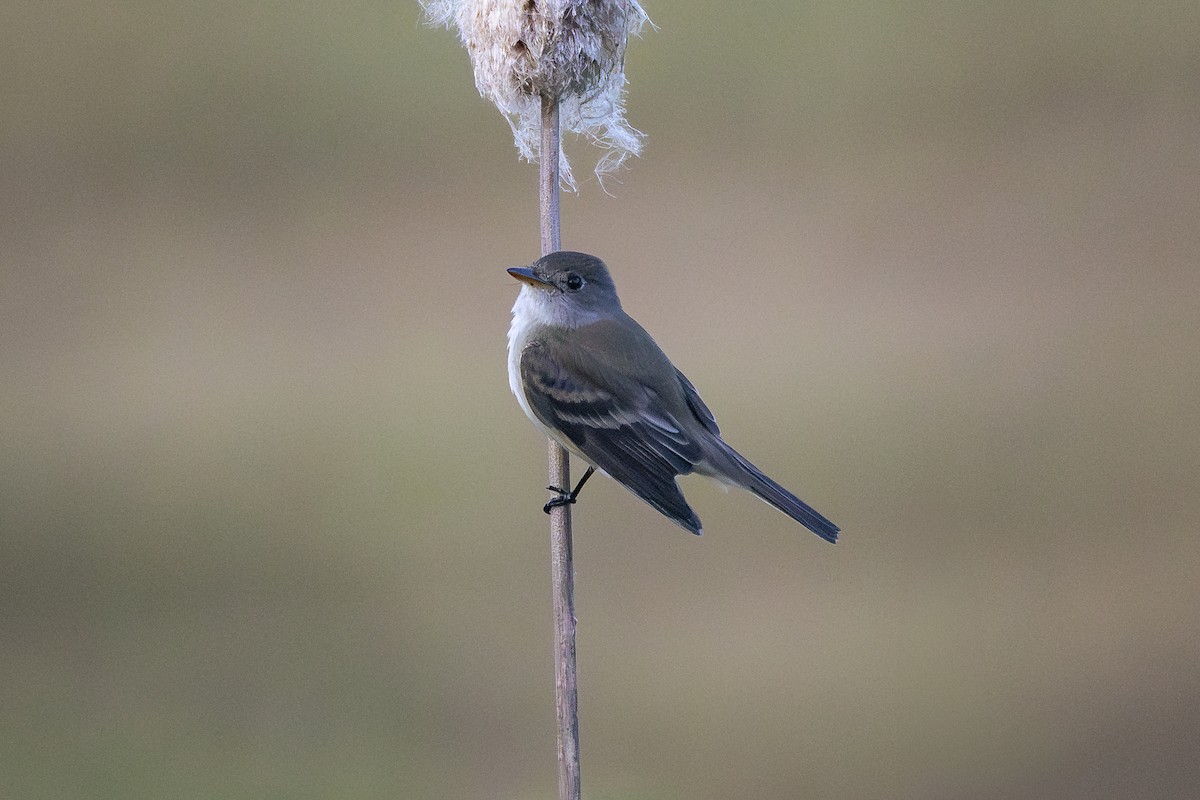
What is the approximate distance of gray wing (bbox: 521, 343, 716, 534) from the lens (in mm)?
1439

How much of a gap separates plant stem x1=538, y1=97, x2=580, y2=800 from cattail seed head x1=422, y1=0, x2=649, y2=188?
41 millimetres

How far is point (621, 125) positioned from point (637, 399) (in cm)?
42

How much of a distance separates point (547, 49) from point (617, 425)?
1.69 ft

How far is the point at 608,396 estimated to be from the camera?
60.7 inches

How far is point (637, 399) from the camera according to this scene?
61.5 inches

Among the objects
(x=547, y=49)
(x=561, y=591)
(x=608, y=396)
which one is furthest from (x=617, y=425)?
(x=547, y=49)

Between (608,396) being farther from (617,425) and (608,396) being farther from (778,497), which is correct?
(778,497)

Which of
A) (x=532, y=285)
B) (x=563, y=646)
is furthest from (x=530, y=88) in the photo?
(x=563, y=646)

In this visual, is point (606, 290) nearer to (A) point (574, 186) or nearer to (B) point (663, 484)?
(A) point (574, 186)

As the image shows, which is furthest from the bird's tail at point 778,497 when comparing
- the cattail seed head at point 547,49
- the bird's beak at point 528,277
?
the cattail seed head at point 547,49

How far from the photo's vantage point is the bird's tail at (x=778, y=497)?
135 centimetres

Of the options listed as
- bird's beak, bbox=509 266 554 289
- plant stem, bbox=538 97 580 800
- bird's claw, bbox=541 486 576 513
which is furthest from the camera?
bird's beak, bbox=509 266 554 289

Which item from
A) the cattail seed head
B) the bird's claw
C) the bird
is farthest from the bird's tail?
the cattail seed head

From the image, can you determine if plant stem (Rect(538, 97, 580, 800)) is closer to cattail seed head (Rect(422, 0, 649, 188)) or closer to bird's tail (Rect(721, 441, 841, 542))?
cattail seed head (Rect(422, 0, 649, 188))
